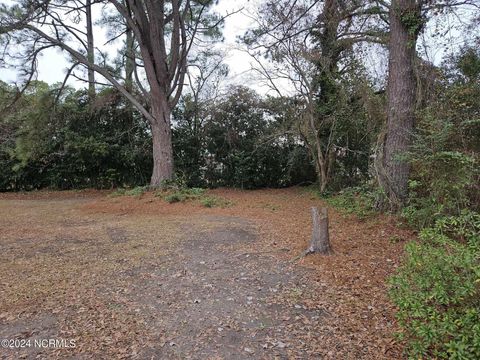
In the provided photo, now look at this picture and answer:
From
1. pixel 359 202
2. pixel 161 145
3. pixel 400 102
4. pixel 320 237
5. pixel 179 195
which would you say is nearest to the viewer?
pixel 320 237

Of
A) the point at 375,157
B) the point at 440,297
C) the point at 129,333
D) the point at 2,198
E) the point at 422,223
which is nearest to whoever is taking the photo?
the point at 440,297

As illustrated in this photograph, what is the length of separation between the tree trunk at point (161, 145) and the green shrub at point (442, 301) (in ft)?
23.4

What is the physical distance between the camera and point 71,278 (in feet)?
10.2

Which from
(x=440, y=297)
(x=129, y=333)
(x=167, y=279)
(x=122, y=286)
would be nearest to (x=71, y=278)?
(x=122, y=286)

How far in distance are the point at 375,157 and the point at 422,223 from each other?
4.73 feet

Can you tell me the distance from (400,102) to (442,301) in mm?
3857

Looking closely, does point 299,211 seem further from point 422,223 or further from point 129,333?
point 129,333

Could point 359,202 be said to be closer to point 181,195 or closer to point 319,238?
point 319,238

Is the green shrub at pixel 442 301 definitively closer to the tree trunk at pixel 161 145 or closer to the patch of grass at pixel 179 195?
the patch of grass at pixel 179 195

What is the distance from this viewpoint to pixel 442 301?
184 centimetres

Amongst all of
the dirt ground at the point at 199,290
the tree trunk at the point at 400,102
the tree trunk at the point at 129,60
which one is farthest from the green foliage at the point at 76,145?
the tree trunk at the point at 400,102

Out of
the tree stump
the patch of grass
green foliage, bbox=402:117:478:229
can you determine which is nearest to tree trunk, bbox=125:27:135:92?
the patch of grass

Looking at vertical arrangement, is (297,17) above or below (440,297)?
above

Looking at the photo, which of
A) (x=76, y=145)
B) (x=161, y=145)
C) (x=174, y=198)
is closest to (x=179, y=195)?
(x=174, y=198)
